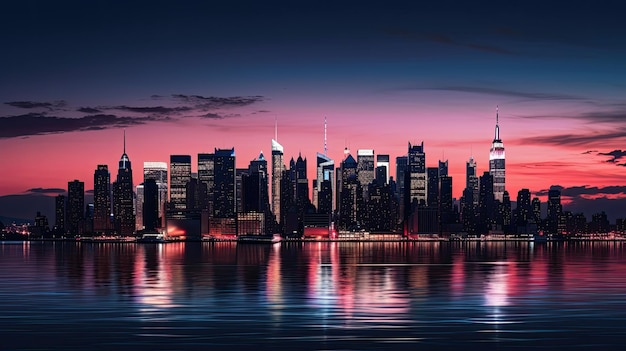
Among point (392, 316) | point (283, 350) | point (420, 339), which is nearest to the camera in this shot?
point (283, 350)

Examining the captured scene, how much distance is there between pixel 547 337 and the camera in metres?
53.0

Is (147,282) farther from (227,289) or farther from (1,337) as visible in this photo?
(1,337)

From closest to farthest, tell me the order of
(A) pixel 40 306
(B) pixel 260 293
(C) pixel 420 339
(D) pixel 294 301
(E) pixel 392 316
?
1. (C) pixel 420 339
2. (E) pixel 392 316
3. (A) pixel 40 306
4. (D) pixel 294 301
5. (B) pixel 260 293

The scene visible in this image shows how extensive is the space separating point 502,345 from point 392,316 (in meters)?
15.8

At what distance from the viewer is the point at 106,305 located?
73.9 metres

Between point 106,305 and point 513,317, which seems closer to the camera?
point 513,317

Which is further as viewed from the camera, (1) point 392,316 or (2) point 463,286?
→ (2) point 463,286

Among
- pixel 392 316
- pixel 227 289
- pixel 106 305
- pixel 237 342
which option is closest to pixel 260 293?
pixel 227 289

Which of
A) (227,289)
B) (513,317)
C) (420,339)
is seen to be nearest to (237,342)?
(420,339)

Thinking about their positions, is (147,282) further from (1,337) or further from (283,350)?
(283,350)

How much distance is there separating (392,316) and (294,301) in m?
16.2

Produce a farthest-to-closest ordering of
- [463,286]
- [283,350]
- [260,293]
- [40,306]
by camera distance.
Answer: [463,286] < [260,293] < [40,306] < [283,350]

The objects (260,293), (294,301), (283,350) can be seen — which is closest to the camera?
(283,350)

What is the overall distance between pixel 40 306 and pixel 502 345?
40125mm
